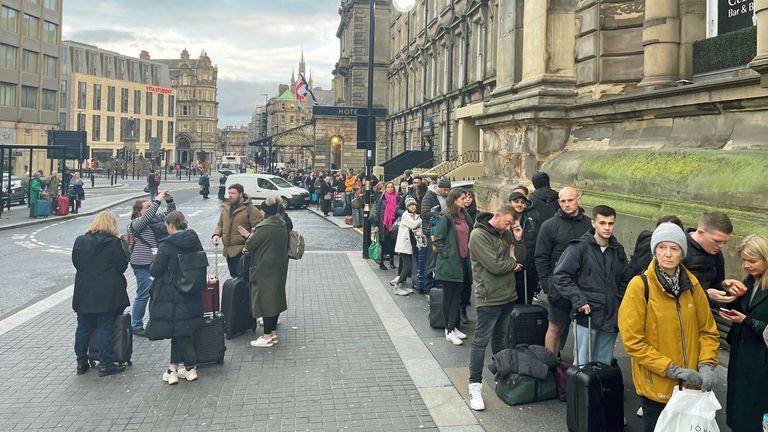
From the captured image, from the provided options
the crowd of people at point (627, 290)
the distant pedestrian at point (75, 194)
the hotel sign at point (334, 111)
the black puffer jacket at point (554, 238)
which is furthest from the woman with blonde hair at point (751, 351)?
the hotel sign at point (334, 111)

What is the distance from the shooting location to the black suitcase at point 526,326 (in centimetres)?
586

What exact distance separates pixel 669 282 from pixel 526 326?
7.18ft

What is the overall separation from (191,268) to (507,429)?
10.7 feet

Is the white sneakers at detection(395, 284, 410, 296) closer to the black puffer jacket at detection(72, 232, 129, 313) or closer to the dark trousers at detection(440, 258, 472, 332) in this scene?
the dark trousers at detection(440, 258, 472, 332)

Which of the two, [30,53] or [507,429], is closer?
[507,429]

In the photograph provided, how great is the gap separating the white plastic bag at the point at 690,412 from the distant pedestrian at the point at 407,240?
586 cm

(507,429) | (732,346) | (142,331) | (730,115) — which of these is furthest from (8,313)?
(730,115)

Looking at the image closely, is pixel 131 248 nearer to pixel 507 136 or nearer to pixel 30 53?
pixel 507 136

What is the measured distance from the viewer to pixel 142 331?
24.6 feet

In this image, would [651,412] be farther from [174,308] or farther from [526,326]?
[174,308]

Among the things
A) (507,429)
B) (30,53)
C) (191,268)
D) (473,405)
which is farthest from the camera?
(30,53)

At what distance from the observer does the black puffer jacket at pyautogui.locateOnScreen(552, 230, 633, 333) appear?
15.6 feet

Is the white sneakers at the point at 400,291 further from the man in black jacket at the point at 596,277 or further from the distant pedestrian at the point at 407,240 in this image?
the man in black jacket at the point at 596,277

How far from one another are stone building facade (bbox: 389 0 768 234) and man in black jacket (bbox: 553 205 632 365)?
84.0 inches
